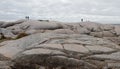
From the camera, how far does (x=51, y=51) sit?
12.9 meters

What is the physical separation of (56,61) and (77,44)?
1992mm

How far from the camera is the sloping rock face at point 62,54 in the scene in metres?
12.4

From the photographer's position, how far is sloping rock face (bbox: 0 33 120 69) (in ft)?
40.8

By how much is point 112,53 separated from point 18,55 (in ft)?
14.1

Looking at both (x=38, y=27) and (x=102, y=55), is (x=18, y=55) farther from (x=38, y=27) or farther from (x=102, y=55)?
(x=38, y=27)

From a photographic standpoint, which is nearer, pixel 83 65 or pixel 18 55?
pixel 83 65

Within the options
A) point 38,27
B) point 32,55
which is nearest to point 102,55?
point 32,55

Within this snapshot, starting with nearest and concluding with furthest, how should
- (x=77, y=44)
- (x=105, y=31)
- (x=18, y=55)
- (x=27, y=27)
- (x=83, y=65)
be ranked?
(x=83, y=65), (x=18, y=55), (x=77, y=44), (x=105, y=31), (x=27, y=27)

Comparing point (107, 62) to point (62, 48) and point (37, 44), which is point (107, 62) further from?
point (37, 44)

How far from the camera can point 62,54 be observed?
12742 mm

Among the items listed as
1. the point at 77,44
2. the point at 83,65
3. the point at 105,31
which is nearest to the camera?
the point at 83,65

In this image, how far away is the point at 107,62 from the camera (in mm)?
12469

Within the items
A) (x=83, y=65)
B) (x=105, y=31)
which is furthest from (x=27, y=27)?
(x=83, y=65)

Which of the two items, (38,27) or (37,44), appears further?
(38,27)
